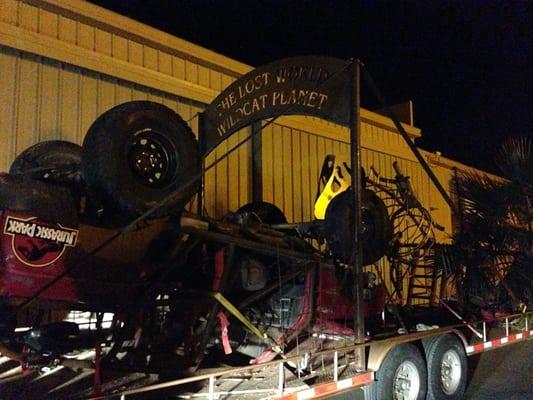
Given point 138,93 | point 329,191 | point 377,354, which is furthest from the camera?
point 138,93

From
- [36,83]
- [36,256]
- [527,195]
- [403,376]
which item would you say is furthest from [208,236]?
[527,195]

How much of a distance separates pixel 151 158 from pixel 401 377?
3575mm

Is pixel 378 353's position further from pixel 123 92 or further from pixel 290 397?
pixel 123 92

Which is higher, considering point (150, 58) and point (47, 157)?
point (150, 58)

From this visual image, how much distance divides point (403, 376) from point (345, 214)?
6.41 ft

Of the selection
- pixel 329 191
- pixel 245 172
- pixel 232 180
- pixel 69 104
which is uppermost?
pixel 69 104

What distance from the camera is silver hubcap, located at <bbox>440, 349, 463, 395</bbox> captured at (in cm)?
675

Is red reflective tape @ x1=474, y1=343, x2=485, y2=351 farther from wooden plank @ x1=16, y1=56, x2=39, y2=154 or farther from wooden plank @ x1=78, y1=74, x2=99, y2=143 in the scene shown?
wooden plank @ x1=16, y1=56, x2=39, y2=154

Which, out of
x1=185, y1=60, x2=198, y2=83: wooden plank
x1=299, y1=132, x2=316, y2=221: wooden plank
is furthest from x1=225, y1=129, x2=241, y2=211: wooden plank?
x1=299, y1=132, x2=316, y2=221: wooden plank

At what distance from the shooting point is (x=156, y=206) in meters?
4.19

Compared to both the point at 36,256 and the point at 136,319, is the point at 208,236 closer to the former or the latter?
the point at 136,319

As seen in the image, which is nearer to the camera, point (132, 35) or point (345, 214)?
point (345, 214)

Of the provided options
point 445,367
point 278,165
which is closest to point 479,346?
point 445,367

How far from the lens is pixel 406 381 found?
237 inches
